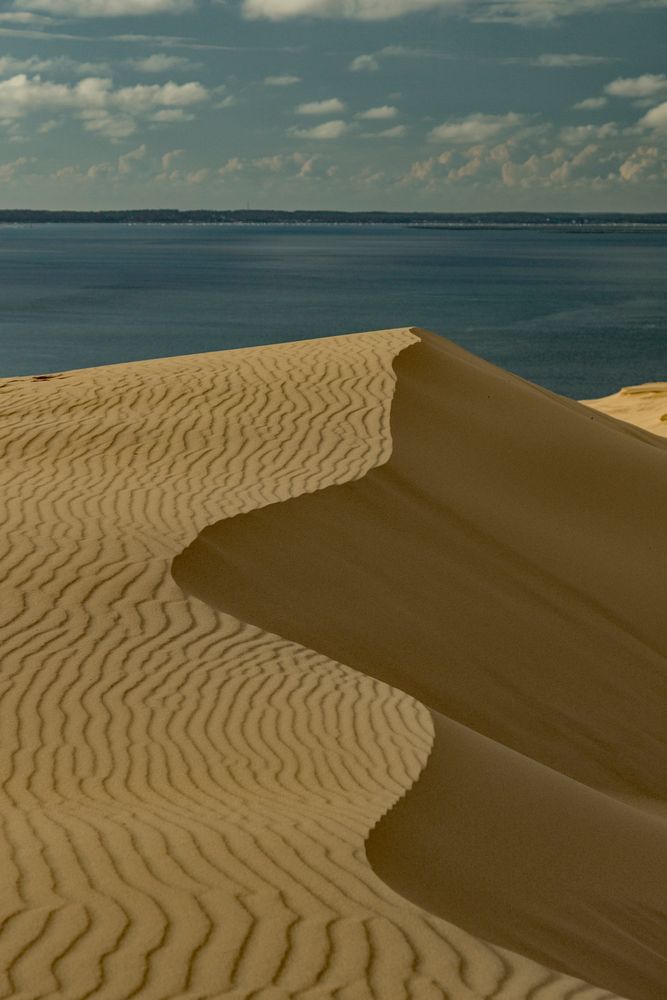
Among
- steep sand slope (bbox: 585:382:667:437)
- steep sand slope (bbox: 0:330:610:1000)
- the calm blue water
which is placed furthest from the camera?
the calm blue water

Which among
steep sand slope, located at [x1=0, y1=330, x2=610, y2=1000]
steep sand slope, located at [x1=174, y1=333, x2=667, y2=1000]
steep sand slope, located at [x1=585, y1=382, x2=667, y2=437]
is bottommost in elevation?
steep sand slope, located at [x1=585, y1=382, x2=667, y2=437]

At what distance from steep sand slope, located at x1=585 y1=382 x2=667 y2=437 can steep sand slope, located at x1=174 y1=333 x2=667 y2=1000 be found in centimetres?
853

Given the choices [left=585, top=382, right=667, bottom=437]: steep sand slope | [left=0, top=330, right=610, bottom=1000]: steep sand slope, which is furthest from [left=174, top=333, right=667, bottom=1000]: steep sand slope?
[left=585, top=382, right=667, bottom=437]: steep sand slope

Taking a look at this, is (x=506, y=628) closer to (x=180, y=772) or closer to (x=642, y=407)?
(x=180, y=772)

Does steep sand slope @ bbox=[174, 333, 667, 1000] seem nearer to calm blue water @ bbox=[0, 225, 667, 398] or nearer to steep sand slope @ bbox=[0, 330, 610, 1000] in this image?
steep sand slope @ bbox=[0, 330, 610, 1000]

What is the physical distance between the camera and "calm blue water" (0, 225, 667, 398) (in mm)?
52562

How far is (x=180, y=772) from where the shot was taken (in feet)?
19.1

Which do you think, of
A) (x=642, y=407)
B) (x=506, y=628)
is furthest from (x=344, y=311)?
(x=506, y=628)

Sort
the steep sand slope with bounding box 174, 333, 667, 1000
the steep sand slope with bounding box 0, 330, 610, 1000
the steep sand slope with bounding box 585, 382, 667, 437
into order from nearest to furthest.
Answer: the steep sand slope with bounding box 0, 330, 610, 1000 < the steep sand slope with bounding box 174, 333, 667, 1000 < the steep sand slope with bounding box 585, 382, 667, 437

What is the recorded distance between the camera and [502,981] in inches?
157

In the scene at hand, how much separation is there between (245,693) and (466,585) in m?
4.06

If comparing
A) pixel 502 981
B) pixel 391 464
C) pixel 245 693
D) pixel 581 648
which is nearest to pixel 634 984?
pixel 502 981

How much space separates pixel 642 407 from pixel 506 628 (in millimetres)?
19113

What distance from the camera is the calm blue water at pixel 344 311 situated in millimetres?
52562
